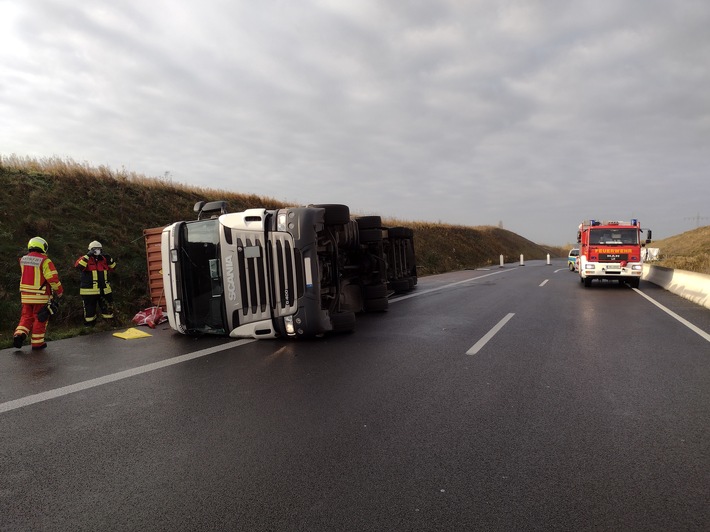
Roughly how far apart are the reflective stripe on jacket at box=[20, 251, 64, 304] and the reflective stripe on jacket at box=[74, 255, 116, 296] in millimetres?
Result: 2347

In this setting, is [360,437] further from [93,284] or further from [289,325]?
[93,284]

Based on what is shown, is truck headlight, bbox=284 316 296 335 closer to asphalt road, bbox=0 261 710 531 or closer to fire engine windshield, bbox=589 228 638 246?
asphalt road, bbox=0 261 710 531

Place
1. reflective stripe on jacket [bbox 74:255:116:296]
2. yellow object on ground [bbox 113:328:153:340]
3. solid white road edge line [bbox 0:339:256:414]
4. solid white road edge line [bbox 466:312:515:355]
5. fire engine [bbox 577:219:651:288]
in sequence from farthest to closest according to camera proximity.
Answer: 1. fire engine [bbox 577:219:651:288]
2. reflective stripe on jacket [bbox 74:255:116:296]
3. yellow object on ground [bbox 113:328:153:340]
4. solid white road edge line [bbox 466:312:515:355]
5. solid white road edge line [bbox 0:339:256:414]

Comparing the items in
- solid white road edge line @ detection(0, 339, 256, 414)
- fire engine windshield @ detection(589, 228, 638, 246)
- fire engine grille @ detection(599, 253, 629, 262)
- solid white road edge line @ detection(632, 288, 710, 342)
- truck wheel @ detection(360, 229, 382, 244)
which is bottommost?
solid white road edge line @ detection(632, 288, 710, 342)

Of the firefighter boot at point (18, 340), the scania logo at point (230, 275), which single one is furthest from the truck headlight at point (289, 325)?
the firefighter boot at point (18, 340)

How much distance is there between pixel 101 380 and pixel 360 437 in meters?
3.62

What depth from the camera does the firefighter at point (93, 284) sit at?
9812mm

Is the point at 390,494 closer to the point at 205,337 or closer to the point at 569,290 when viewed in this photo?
the point at 205,337

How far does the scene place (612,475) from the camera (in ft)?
9.73

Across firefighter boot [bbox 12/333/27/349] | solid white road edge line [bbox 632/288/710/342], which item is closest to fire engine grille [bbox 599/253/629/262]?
solid white road edge line [bbox 632/288/710/342]

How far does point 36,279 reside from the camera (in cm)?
739

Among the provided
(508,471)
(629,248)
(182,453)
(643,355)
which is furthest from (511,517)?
(629,248)

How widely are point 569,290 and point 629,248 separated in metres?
2.96

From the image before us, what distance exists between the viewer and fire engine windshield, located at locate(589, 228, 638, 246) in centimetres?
1630
